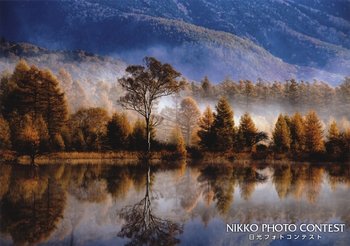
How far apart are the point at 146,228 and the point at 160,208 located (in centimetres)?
155

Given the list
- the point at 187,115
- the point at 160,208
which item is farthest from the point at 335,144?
the point at 160,208

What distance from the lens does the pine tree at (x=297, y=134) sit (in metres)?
22.3

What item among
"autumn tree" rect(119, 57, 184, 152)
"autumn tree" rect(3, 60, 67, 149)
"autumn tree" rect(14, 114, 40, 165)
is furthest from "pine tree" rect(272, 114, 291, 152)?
"autumn tree" rect(14, 114, 40, 165)

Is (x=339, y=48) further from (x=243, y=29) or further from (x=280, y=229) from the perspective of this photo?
(x=280, y=229)

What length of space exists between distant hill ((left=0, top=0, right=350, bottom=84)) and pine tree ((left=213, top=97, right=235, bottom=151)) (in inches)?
374

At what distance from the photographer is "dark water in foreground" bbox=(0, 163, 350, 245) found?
20.9 ft

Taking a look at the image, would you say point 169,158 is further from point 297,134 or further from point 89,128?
point 297,134

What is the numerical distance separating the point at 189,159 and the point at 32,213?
46.6 feet

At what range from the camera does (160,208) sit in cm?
826

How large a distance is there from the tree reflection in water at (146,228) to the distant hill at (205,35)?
20.6m

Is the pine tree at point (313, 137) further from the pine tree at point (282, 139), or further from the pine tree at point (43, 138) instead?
the pine tree at point (43, 138)

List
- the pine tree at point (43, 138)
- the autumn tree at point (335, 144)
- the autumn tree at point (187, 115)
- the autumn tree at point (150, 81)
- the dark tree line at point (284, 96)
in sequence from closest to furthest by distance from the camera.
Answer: the pine tree at point (43, 138)
the autumn tree at point (150, 81)
the autumn tree at point (335, 144)
the autumn tree at point (187, 115)
the dark tree line at point (284, 96)

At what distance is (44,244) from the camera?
227 inches

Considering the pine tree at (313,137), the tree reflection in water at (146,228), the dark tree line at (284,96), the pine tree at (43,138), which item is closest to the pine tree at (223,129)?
the pine tree at (313,137)
